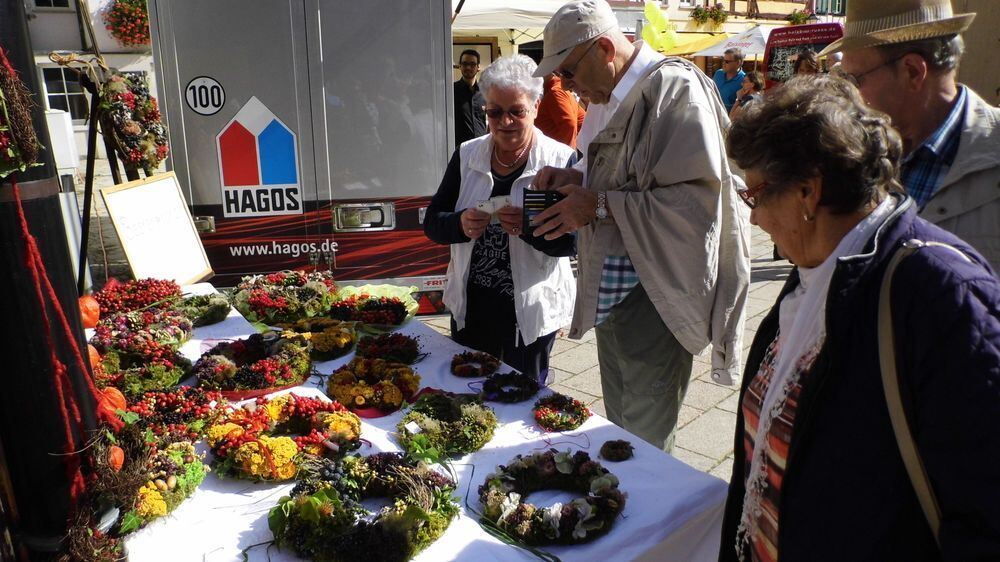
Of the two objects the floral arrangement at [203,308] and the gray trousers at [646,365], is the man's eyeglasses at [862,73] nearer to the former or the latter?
the gray trousers at [646,365]

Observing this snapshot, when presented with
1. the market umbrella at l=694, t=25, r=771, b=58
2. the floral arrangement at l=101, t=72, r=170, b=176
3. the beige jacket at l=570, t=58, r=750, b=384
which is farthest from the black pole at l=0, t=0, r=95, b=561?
the market umbrella at l=694, t=25, r=771, b=58

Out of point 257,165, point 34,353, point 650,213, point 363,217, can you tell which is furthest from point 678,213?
point 257,165

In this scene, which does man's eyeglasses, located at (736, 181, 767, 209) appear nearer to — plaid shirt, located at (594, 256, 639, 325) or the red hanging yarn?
plaid shirt, located at (594, 256, 639, 325)

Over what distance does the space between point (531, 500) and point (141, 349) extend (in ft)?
5.79

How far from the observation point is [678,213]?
2299 millimetres

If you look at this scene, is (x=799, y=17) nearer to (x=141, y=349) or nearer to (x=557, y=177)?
(x=557, y=177)

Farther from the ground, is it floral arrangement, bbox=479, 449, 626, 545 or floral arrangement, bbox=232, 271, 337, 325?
floral arrangement, bbox=232, 271, 337, 325

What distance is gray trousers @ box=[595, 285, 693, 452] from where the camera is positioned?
8.32 ft

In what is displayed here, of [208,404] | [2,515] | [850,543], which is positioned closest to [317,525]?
[2,515]

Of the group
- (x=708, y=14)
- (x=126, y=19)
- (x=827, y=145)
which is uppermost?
(x=708, y=14)

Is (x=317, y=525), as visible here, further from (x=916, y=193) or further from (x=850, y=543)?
(x=916, y=193)

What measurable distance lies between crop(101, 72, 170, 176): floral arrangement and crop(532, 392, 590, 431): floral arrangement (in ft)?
12.0

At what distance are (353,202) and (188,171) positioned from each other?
112 centimetres

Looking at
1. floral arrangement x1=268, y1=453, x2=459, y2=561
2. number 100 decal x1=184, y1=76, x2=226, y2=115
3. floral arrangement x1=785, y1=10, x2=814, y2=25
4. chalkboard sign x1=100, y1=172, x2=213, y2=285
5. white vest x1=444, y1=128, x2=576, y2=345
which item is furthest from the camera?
floral arrangement x1=785, y1=10, x2=814, y2=25
